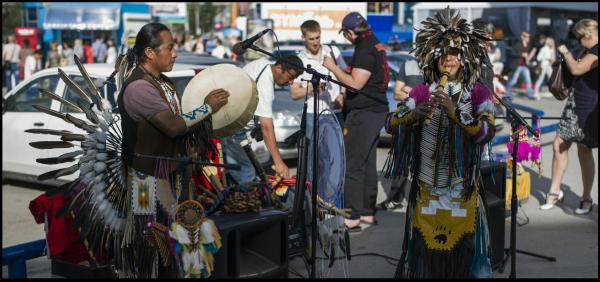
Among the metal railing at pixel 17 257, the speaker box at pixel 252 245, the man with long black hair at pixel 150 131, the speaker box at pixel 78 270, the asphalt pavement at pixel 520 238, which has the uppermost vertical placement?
Result: the man with long black hair at pixel 150 131

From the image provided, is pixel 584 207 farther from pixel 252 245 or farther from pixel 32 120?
pixel 32 120

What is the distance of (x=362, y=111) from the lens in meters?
6.30

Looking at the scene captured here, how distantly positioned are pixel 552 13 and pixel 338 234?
2345 cm

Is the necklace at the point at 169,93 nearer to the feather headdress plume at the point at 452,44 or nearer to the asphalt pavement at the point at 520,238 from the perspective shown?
the feather headdress plume at the point at 452,44

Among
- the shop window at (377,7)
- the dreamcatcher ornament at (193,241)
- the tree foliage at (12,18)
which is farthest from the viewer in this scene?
the tree foliage at (12,18)

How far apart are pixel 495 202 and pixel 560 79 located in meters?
2.32

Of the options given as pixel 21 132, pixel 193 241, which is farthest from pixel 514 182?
pixel 21 132

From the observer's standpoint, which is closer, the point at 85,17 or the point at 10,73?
the point at 10,73

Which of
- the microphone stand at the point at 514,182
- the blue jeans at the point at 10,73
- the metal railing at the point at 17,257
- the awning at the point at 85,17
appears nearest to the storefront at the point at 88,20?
the awning at the point at 85,17

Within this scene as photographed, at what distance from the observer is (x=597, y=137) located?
6.71 m

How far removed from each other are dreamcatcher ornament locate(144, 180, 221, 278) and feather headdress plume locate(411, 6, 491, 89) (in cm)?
148

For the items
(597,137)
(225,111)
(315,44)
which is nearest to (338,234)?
(225,111)

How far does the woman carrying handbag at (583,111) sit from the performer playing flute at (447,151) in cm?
284

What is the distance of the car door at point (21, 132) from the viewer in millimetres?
8219
